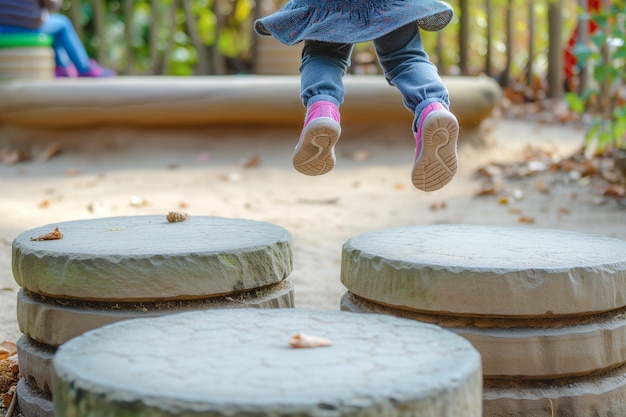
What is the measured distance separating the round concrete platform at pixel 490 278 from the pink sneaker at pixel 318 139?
0.28m

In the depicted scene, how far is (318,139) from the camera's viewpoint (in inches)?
86.7

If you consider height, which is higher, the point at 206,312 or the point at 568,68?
the point at 568,68

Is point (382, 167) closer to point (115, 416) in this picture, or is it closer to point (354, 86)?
point (354, 86)

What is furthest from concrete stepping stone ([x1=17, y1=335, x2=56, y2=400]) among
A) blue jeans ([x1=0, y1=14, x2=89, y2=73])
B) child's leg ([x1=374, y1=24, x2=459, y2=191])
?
blue jeans ([x1=0, y1=14, x2=89, y2=73])

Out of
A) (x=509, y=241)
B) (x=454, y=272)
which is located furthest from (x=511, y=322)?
(x=509, y=241)

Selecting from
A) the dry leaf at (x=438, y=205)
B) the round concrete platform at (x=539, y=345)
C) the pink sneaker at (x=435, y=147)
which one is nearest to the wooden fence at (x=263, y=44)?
the dry leaf at (x=438, y=205)

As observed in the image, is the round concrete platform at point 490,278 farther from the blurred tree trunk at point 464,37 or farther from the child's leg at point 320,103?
the blurred tree trunk at point 464,37

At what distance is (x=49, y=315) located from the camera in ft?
6.59

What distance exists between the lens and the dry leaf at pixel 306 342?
1.41m

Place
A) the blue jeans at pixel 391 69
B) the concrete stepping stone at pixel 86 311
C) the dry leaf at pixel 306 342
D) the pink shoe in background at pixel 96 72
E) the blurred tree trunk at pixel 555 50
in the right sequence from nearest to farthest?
the dry leaf at pixel 306 342 < the concrete stepping stone at pixel 86 311 < the blue jeans at pixel 391 69 < the pink shoe in background at pixel 96 72 < the blurred tree trunk at pixel 555 50

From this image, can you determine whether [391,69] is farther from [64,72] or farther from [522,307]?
[64,72]

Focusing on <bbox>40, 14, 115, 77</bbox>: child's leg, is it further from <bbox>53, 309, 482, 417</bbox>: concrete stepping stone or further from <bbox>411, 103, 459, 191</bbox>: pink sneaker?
<bbox>53, 309, 482, 417</bbox>: concrete stepping stone

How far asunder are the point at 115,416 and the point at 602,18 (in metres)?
4.22

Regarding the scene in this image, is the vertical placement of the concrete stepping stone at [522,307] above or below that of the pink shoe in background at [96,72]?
below
